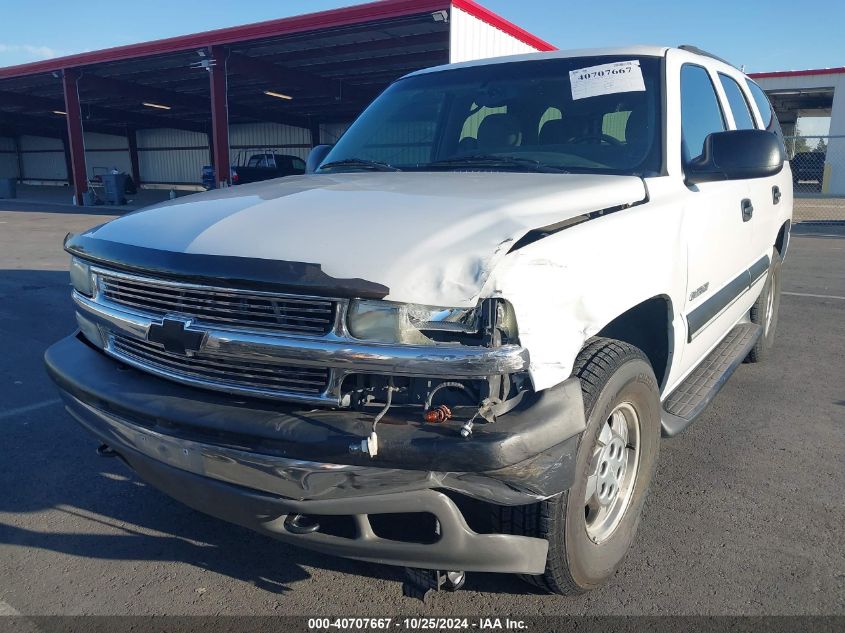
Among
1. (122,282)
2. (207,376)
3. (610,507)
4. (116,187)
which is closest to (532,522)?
(610,507)

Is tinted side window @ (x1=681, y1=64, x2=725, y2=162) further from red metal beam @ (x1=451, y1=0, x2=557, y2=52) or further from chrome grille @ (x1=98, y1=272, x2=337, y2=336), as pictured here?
red metal beam @ (x1=451, y1=0, x2=557, y2=52)

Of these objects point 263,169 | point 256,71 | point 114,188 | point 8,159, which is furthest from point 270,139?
point 8,159

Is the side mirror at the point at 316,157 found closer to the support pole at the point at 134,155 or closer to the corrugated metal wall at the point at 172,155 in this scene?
the corrugated metal wall at the point at 172,155

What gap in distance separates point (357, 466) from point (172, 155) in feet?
140

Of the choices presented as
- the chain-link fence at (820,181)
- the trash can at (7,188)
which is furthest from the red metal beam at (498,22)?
the trash can at (7,188)

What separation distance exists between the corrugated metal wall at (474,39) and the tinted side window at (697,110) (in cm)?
1044

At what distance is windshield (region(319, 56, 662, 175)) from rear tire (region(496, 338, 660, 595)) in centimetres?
105

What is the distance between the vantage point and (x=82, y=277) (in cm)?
268

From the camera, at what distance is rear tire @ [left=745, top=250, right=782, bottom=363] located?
482cm

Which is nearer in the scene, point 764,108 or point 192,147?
point 764,108

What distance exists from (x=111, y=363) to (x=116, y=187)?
2554cm

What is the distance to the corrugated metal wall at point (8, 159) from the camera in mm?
48094

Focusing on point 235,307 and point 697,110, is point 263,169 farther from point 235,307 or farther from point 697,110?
point 235,307

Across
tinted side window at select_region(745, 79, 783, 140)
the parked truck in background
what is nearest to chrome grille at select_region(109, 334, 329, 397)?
Result: tinted side window at select_region(745, 79, 783, 140)
